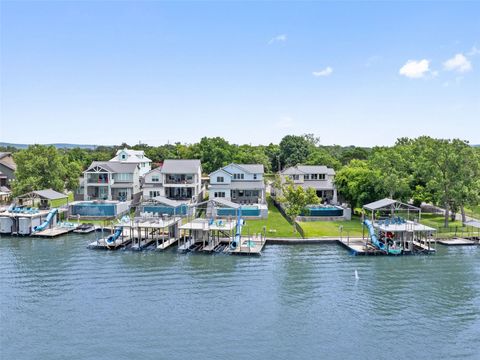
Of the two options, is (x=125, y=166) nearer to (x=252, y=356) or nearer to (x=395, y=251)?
(x=395, y=251)

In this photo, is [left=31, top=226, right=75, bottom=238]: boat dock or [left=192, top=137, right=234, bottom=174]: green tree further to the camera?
[left=192, top=137, right=234, bottom=174]: green tree

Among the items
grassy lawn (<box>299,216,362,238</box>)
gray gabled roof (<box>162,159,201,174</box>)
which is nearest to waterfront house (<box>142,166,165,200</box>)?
gray gabled roof (<box>162,159,201,174</box>)

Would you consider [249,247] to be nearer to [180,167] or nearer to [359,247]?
[359,247]

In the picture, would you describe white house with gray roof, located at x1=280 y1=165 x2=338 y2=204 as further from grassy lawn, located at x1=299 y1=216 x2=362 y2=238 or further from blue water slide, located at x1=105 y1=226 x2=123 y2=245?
blue water slide, located at x1=105 y1=226 x2=123 y2=245

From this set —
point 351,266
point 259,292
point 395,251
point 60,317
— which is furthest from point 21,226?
point 395,251

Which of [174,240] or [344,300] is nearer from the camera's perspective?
[344,300]

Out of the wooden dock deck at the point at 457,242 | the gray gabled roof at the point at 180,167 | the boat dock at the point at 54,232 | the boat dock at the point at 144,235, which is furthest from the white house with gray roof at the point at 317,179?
the boat dock at the point at 54,232

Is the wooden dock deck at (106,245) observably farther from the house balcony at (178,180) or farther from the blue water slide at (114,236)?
the house balcony at (178,180)
